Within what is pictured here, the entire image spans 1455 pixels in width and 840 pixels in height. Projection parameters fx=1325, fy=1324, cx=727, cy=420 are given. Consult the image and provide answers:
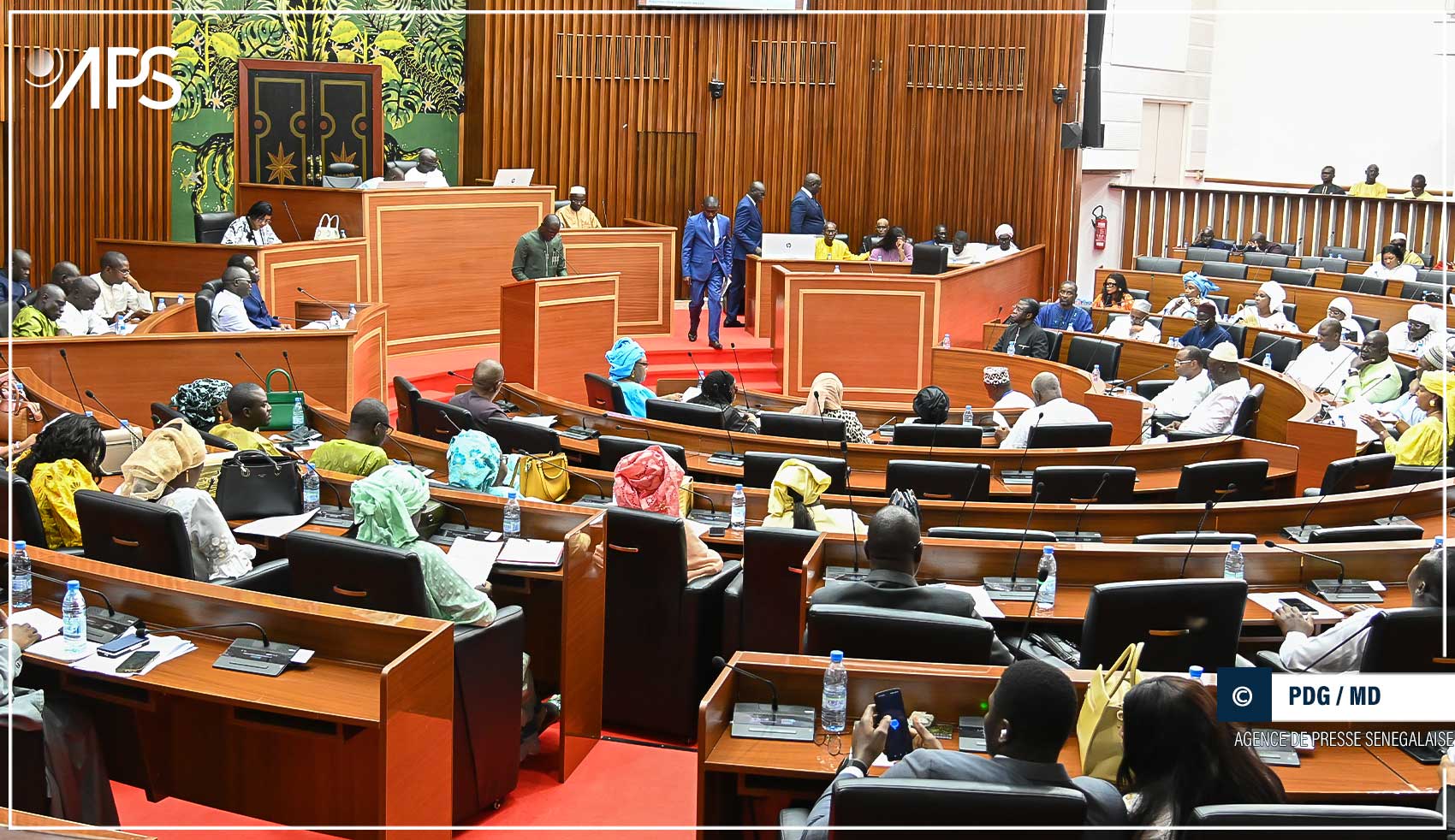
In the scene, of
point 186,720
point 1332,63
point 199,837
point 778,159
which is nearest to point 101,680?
point 186,720

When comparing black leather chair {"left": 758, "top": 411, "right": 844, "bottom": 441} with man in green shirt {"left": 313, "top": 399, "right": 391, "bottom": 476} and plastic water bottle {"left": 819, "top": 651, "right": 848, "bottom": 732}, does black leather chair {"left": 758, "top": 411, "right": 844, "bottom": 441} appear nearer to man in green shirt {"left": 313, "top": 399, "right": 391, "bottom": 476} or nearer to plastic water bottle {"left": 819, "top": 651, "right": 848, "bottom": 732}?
man in green shirt {"left": 313, "top": 399, "right": 391, "bottom": 476}

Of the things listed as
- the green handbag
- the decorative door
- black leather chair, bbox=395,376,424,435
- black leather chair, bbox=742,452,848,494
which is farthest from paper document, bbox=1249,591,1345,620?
the decorative door

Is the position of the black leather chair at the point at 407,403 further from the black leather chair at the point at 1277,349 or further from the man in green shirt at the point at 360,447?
the black leather chair at the point at 1277,349

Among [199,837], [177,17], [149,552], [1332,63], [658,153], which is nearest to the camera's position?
[199,837]

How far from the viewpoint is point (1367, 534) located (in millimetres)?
5078

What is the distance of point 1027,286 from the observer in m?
13.8

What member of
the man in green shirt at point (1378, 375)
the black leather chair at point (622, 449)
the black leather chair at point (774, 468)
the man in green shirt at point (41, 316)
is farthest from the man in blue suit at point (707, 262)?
the black leather chair at point (774, 468)

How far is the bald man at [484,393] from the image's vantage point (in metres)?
6.79

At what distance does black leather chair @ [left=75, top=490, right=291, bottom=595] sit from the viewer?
3971mm

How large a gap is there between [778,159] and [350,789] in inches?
445

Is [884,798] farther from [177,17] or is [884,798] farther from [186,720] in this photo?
[177,17]

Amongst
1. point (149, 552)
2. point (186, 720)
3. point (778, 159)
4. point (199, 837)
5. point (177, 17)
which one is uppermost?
point (177, 17)

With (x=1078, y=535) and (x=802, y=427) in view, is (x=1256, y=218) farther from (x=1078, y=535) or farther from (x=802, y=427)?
(x=1078, y=535)

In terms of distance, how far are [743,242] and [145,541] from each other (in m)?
8.97
